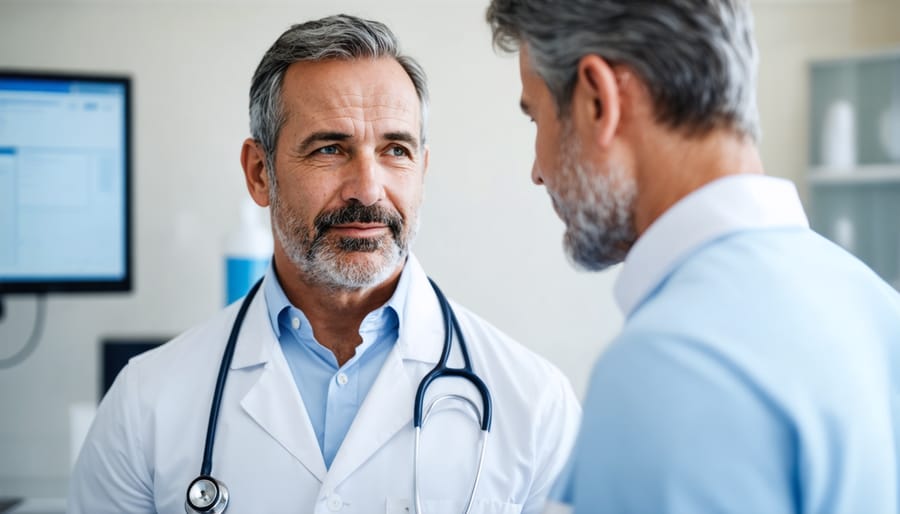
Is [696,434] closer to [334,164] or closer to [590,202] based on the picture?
[590,202]

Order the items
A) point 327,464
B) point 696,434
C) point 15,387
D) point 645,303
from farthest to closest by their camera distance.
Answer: point 15,387 < point 327,464 < point 645,303 < point 696,434

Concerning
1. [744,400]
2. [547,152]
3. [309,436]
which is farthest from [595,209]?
[309,436]

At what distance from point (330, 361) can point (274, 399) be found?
0.33 feet

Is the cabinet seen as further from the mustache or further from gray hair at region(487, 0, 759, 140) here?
gray hair at region(487, 0, 759, 140)

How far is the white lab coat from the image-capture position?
1032mm

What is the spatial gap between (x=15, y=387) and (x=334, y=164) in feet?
4.91

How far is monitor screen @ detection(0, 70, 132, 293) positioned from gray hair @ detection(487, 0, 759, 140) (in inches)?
57.8

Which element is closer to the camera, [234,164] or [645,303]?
[645,303]

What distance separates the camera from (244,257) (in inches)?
74.6

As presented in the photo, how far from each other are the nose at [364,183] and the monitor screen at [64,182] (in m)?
0.98

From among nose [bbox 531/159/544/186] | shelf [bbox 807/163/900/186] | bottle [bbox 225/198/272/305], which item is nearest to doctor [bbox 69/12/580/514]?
nose [bbox 531/159/544/186]

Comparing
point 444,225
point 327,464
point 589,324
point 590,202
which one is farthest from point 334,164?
point 589,324

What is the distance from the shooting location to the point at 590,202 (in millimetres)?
704

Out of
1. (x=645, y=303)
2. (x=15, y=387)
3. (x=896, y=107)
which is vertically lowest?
(x=15, y=387)
